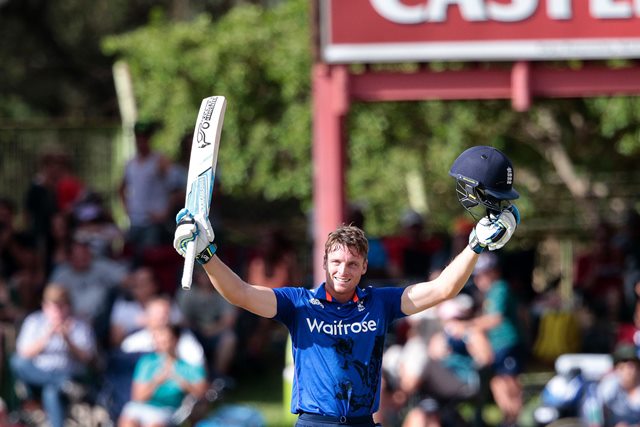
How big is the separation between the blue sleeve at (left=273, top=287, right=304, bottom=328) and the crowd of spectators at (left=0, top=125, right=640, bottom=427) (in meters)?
4.37

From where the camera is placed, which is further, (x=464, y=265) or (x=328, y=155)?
(x=328, y=155)

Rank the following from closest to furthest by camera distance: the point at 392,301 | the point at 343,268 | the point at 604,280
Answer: the point at 343,268
the point at 392,301
the point at 604,280

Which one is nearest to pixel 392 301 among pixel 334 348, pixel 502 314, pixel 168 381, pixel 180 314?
pixel 334 348

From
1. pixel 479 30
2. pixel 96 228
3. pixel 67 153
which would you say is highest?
pixel 479 30

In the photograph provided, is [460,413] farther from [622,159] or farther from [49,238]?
[622,159]

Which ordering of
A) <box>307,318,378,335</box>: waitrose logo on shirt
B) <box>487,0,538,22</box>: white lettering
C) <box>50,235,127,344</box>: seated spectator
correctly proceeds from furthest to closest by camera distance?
1. <box>50,235,127,344</box>: seated spectator
2. <box>487,0,538,22</box>: white lettering
3. <box>307,318,378,335</box>: waitrose logo on shirt

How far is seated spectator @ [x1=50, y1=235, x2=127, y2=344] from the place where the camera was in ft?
37.7

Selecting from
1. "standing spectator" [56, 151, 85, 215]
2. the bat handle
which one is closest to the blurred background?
"standing spectator" [56, 151, 85, 215]

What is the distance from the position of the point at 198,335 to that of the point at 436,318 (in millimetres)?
2135

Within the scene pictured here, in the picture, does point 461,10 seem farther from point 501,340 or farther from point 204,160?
point 204,160

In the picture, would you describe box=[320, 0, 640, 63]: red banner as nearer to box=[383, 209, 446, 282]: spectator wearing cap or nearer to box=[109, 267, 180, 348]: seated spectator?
box=[109, 267, 180, 348]: seated spectator

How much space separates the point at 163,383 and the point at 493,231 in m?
5.02

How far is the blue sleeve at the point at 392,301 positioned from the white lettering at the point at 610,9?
16.0 ft

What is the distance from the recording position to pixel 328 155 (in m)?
10.6
